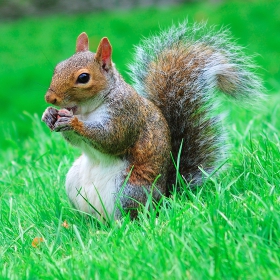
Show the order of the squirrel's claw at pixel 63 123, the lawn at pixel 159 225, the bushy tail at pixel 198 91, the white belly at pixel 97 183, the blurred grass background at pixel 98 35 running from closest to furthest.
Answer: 1. the lawn at pixel 159 225
2. the squirrel's claw at pixel 63 123
3. the white belly at pixel 97 183
4. the bushy tail at pixel 198 91
5. the blurred grass background at pixel 98 35

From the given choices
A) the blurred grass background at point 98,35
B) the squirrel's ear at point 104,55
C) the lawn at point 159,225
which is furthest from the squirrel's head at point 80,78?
the blurred grass background at point 98,35

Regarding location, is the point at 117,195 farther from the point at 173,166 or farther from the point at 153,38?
the point at 153,38

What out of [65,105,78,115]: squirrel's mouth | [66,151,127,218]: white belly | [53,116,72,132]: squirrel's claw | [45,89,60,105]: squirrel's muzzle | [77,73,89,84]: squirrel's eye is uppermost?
[77,73,89,84]: squirrel's eye

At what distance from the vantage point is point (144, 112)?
2420 mm

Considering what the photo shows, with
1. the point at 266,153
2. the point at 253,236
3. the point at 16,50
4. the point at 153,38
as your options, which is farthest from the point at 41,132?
the point at 16,50

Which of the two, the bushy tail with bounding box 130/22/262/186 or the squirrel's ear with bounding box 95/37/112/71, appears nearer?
the squirrel's ear with bounding box 95/37/112/71

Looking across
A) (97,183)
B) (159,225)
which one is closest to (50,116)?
(97,183)

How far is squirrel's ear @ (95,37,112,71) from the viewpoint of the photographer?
237 cm

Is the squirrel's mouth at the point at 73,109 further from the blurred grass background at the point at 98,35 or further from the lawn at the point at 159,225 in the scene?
the blurred grass background at the point at 98,35

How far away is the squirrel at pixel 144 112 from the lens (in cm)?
229

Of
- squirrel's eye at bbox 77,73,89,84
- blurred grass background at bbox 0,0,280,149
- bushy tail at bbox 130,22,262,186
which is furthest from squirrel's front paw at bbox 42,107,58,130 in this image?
blurred grass background at bbox 0,0,280,149

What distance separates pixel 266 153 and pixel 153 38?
2.51 ft

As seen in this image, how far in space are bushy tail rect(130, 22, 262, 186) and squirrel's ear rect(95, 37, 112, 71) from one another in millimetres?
322

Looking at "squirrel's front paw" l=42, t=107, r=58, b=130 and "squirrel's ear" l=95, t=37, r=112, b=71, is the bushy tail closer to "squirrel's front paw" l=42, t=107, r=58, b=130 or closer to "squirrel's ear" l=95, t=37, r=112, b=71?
"squirrel's ear" l=95, t=37, r=112, b=71
